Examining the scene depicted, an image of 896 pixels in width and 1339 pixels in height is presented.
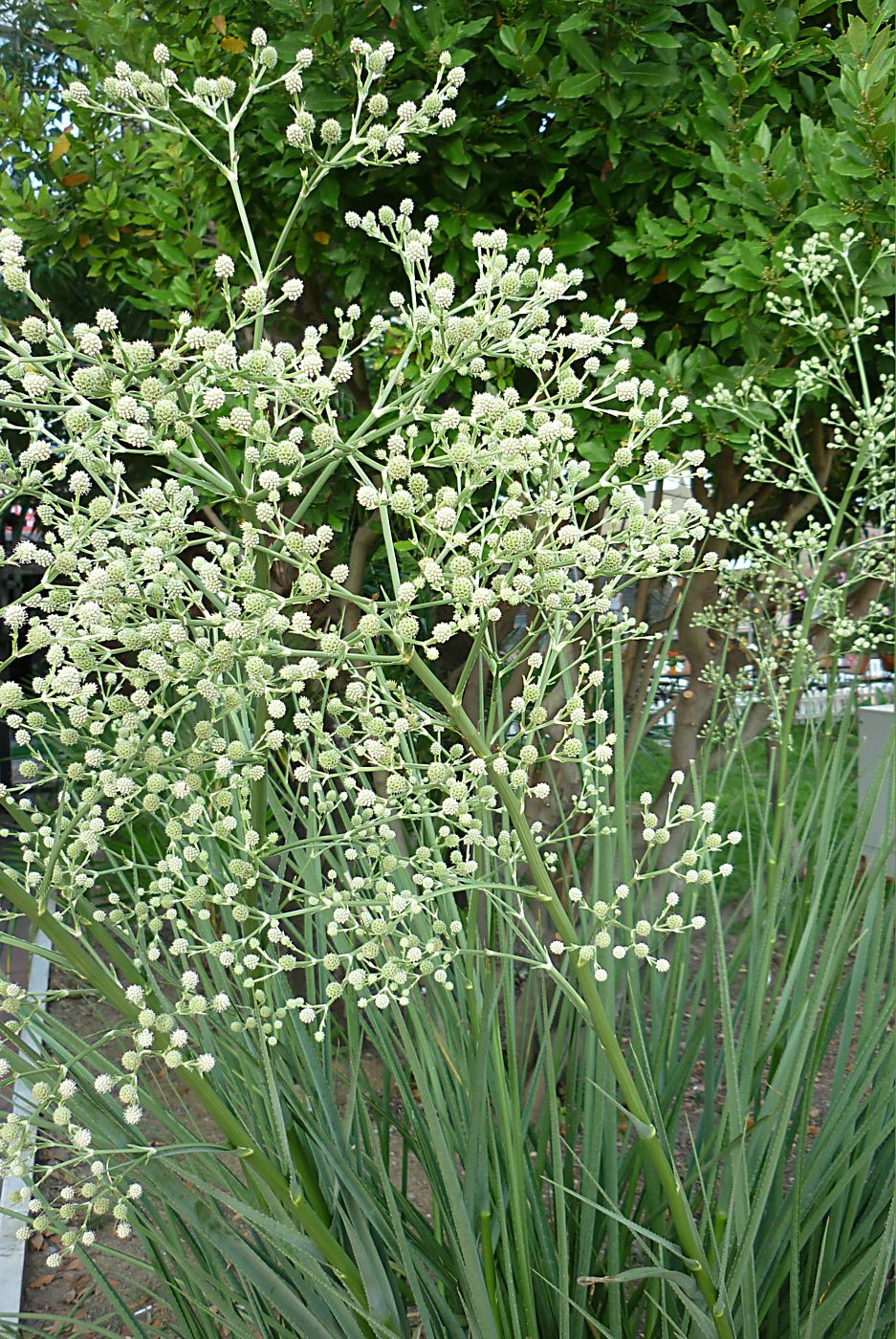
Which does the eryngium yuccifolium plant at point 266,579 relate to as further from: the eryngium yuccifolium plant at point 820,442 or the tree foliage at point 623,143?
the tree foliage at point 623,143

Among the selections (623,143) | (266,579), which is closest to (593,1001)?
(266,579)

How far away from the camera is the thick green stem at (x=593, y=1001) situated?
3.29 feet

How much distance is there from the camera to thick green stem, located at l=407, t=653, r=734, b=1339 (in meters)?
1.00

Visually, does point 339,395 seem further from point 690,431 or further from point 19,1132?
point 19,1132

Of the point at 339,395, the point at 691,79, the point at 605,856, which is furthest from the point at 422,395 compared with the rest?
the point at 339,395

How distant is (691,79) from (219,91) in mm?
2124

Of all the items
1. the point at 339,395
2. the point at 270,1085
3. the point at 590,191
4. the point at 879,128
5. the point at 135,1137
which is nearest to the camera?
the point at 270,1085

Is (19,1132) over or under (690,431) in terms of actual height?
under

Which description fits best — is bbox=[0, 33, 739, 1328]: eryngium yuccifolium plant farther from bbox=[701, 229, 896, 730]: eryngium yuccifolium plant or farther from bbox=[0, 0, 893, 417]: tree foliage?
bbox=[0, 0, 893, 417]: tree foliage

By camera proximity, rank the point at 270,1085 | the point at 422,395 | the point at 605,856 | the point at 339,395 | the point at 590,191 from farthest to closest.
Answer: the point at 339,395 → the point at 590,191 → the point at 605,856 → the point at 270,1085 → the point at 422,395

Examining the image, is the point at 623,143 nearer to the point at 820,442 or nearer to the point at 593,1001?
the point at 820,442


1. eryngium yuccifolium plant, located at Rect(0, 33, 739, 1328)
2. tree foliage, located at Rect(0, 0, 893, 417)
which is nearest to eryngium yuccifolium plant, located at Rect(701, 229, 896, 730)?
tree foliage, located at Rect(0, 0, 893, 417)

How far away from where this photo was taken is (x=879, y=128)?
2242 mm

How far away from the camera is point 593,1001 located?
3.50ft
